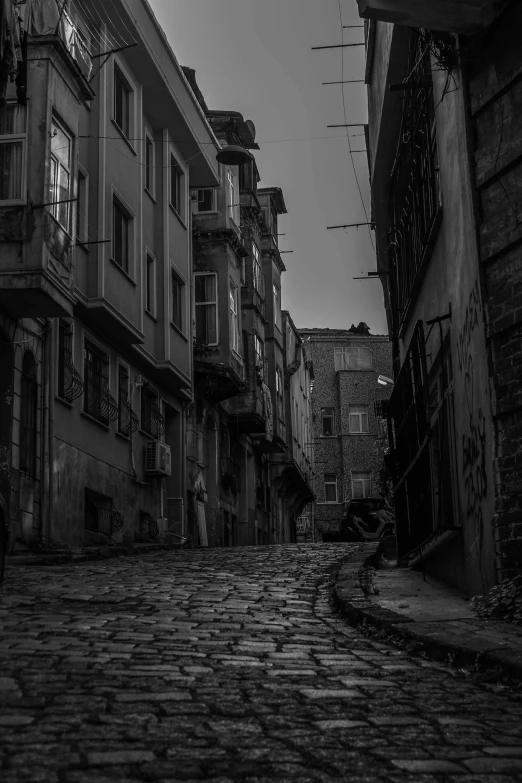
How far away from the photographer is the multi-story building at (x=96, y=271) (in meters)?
17.6

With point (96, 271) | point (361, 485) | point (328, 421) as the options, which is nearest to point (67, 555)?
point (96, 271)

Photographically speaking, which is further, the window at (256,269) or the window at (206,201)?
the window at (256,269)

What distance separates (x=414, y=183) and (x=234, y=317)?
2012 cm

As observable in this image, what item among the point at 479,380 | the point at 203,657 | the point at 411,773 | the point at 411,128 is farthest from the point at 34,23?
the point at 411,773

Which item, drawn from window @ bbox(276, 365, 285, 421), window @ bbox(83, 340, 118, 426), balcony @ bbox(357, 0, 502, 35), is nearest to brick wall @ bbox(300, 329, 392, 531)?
window @ bbox(276, 365, 285, 421)

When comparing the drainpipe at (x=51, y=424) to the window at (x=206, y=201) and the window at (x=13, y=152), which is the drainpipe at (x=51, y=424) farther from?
the window at (x=206, y=201)

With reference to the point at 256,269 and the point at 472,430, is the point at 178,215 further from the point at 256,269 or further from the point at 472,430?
the point at 472,430

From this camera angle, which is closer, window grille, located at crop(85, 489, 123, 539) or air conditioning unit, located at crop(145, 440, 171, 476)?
window grille, located at crop(85, 489, 123, 539)

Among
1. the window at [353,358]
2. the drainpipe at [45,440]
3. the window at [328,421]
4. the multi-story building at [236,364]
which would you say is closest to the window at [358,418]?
the window at [328,421]

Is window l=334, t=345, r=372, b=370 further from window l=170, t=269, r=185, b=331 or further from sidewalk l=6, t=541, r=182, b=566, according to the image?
sidewalk l=6, t=541, r=182, b=566

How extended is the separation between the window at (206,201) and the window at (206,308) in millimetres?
2395

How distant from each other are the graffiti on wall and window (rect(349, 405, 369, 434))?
166 ft

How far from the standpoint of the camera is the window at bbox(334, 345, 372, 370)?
62969 mm

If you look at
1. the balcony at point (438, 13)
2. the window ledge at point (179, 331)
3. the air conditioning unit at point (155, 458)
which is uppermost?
the window ledge at point (179, 331)
